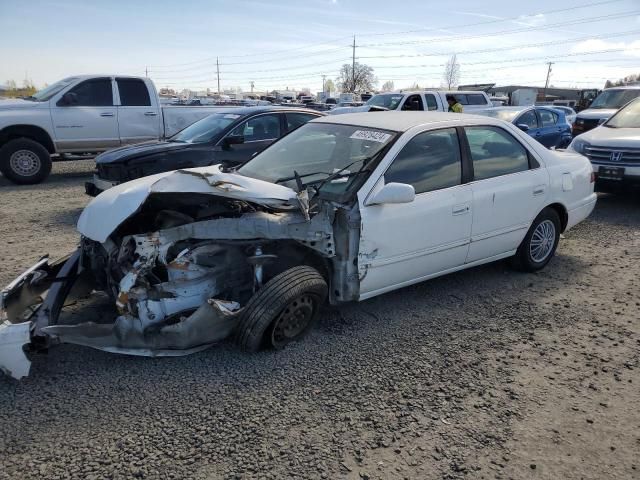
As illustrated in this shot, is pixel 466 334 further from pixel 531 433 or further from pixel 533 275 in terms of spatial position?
pixel 533 275

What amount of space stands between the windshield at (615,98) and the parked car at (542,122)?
345 cm

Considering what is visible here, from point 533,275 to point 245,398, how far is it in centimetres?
339

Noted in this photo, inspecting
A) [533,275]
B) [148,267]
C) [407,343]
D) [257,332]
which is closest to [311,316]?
[257,332]

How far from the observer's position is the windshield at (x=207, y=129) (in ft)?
24.6

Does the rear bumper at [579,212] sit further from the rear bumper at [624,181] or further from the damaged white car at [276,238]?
the rear bumper at [624,181]

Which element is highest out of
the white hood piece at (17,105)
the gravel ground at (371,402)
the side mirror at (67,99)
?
the side mirror at (67,99)

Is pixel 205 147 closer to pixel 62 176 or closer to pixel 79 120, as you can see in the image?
pixel 79 120

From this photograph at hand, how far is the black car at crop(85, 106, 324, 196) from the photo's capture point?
678 cm

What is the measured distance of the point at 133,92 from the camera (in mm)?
10516

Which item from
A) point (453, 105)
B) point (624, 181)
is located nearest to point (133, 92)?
point (453, 105)

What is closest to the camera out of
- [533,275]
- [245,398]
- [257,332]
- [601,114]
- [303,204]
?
[245,398]

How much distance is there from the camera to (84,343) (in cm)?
A: 300

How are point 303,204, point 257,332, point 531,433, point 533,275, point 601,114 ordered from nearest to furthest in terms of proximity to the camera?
point 531,433 → point 257,332 → point 303,204 → point 533,275 → point 601,114

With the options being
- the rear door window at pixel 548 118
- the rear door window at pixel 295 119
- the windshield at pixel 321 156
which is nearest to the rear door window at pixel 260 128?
the rear door window at pixel 295 119
